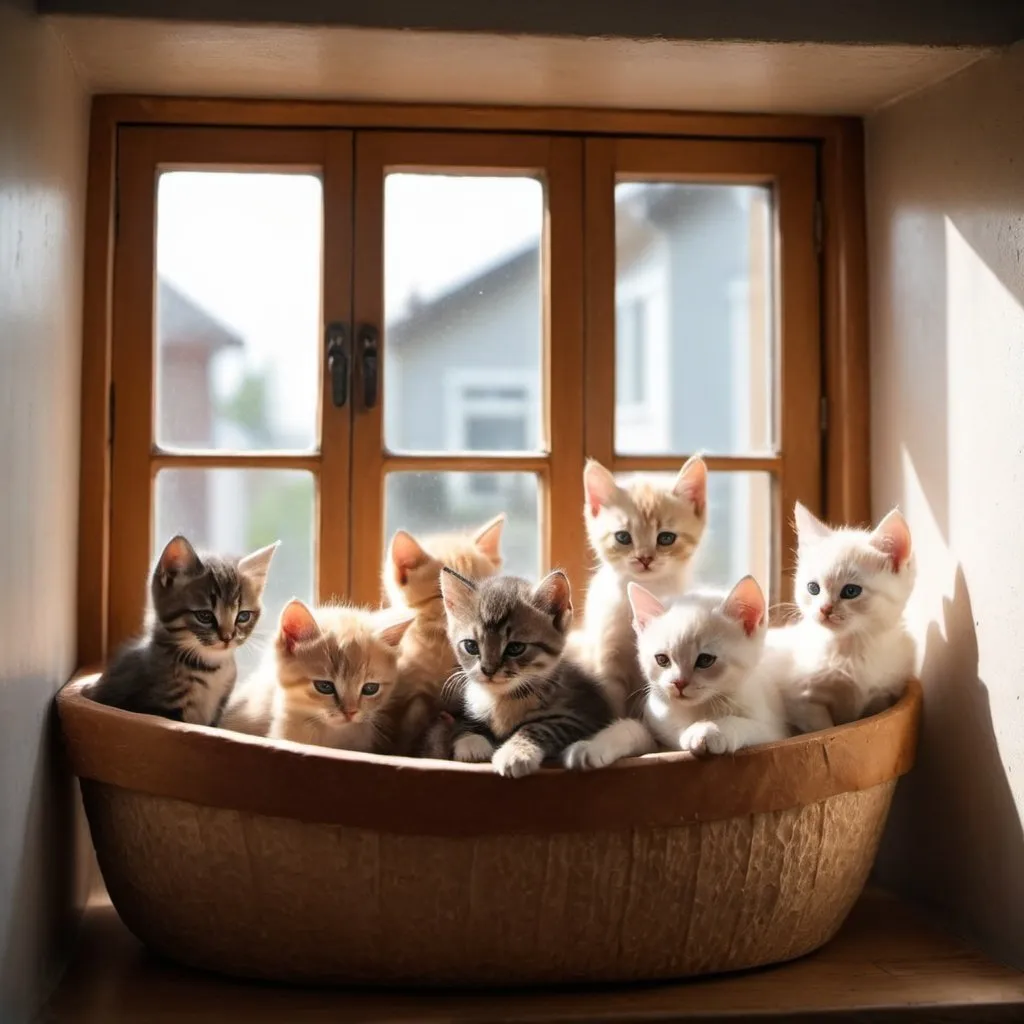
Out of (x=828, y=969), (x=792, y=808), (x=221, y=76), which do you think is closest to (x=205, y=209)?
(x=221, y=76)

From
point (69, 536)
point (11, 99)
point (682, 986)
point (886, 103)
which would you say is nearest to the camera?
point (11, 99)

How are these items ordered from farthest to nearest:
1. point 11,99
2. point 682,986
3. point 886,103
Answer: point 886,103, point 682,986, point 11,99

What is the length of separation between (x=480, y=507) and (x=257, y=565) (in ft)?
1.62

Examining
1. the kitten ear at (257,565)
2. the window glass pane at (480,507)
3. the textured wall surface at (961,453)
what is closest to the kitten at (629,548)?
the window glass pane at (480,507)

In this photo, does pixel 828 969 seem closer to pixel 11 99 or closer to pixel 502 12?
pixel 502 12

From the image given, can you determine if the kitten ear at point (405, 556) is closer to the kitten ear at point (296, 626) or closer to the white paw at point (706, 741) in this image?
the kitten ear at point (296, 626)

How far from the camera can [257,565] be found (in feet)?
5.99

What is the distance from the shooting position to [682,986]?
1.63 metres

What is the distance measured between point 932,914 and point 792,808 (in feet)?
1.68

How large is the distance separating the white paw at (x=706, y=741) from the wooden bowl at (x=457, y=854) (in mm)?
17

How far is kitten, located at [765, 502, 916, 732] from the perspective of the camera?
1.80m

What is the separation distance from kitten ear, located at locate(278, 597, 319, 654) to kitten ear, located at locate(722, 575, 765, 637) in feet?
1.94

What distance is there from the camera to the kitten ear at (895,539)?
181 cm

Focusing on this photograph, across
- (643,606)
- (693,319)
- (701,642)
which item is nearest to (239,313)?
(693,319)
